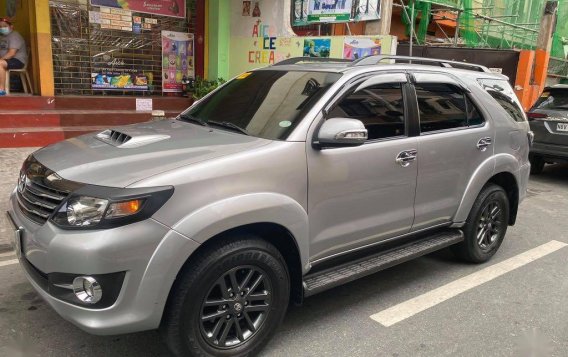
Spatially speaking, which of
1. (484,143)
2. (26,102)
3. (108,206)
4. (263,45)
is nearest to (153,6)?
(263,45)

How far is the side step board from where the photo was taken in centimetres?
328

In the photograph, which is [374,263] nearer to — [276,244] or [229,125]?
[276,244]

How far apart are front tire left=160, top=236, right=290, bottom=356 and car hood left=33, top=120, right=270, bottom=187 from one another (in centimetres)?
54

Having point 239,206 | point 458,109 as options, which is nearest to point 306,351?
point 239,206

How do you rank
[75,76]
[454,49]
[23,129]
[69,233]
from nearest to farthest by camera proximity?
[69,233]
[23,129]
[75,76]
[454,49]

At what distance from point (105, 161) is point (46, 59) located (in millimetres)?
6929

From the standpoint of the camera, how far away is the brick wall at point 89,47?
9031 millimetres

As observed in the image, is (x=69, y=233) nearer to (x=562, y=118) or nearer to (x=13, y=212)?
(x=13, y=212)

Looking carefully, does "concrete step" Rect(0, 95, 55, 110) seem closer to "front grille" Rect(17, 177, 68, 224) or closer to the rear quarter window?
"front grille" Rect(17, 177, 68, 224)

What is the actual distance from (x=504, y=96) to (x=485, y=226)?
1283 millimetres

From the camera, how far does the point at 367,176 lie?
341 centimetres

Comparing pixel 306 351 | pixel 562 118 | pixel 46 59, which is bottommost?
pixel 306 351

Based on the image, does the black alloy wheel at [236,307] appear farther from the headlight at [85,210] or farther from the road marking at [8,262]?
the road marking at [8,262]

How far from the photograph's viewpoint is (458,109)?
427 cm
